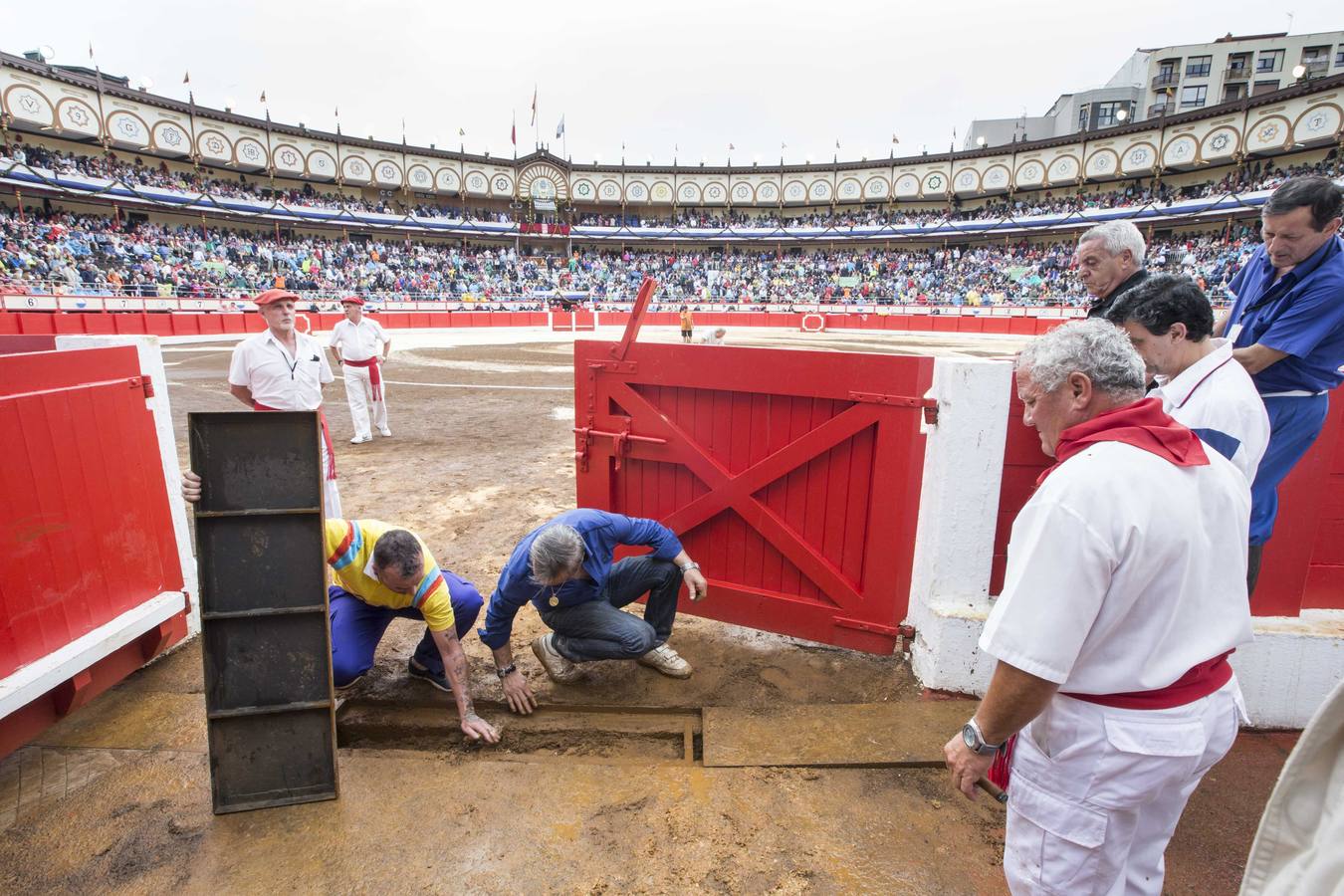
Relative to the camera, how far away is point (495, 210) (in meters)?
56.5

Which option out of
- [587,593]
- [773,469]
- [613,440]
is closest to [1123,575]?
[773,469]

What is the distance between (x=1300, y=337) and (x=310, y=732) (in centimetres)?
434

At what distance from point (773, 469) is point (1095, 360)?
2.24m

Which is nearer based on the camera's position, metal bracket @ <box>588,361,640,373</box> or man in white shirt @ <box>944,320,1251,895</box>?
man in white shirt @ <box>944,320,1251,895</box>

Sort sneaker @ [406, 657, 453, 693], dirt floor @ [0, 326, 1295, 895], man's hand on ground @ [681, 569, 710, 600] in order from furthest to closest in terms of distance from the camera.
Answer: sneaker @ [406, 657, 453, 693] → man's hand on ground @ [681, 569, 710, 600] → dirt floor @ [0, 326, 1295, 895]

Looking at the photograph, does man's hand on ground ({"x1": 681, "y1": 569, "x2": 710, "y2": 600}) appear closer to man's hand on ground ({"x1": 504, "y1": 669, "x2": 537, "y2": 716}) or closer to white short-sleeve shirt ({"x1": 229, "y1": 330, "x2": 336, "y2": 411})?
man's hand on ground ({"x1": 504, "y1": 669, "x2": 537, "y2": 716})

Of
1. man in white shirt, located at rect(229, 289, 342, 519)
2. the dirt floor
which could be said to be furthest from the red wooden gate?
man in white shirt, located at rect(229, 289, 342, 519)

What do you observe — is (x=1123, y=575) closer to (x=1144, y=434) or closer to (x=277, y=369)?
(x=1144, y=434)

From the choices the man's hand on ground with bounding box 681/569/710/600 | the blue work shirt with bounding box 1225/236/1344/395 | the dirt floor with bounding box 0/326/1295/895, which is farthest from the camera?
the man's hand on ground with bounding box 681/569/710/600

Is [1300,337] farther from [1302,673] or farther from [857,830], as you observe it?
[857,830]

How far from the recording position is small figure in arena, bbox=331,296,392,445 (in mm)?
8570

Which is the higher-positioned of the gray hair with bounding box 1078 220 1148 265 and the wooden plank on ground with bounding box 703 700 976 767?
the gray hair with bounding box 1078 220 1148 265

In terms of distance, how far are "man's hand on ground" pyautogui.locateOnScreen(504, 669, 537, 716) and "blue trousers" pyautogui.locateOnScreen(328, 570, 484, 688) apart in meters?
0.39

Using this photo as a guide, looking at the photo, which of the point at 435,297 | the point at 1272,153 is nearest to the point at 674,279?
the point at 435,297
